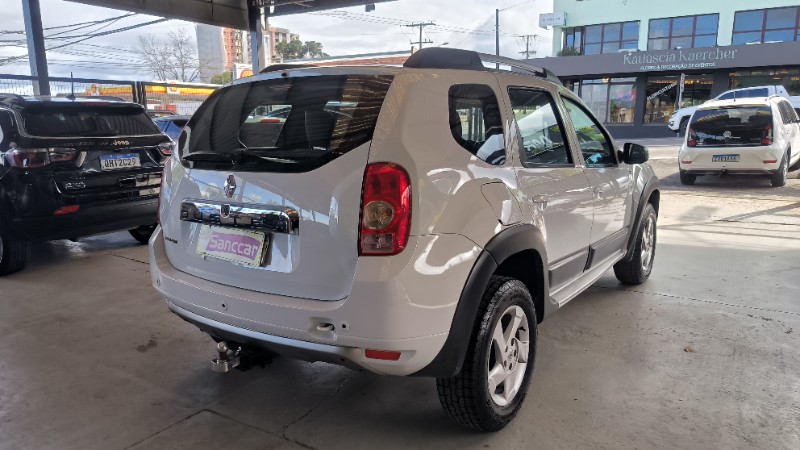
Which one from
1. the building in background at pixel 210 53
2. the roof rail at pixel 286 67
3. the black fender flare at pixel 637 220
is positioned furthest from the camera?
the building in background at pixel 210 53

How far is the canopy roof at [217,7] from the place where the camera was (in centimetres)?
1118

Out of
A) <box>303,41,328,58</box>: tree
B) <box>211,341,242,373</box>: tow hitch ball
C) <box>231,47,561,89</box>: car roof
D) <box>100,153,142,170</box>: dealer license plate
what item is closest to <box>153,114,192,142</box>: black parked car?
<box>100,153,142,170</box>: dealer license plate

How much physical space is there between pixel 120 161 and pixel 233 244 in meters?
3.67

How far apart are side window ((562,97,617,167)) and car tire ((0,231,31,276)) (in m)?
4.98

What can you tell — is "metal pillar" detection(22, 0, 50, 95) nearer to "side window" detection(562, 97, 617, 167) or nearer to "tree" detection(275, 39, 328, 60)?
"side window" detection(562, 97, 617, 167)

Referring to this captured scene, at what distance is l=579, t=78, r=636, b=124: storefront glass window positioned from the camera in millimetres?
31422

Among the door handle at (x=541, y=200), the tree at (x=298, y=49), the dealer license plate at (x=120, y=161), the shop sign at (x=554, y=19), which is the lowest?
the door handle at (x=541, y=200)

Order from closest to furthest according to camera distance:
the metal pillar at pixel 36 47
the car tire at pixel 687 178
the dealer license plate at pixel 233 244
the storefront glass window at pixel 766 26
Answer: the dealer license plate at pixel 233 244 < the metal pillar at pixel 36 47 < the car tire at pixel 687 178 < the storefront glass window at pixel 766 26

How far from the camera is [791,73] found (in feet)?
89.6

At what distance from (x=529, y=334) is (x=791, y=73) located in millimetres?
31654

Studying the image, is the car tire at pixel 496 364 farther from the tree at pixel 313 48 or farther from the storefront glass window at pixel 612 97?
the tree at pixel 313 48

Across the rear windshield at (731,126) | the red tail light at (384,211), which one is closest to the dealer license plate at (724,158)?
the rear windshield at (731,126)

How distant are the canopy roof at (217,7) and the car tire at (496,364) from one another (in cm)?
1045

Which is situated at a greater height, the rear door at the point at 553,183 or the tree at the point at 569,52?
the tree at the point at 569,52
